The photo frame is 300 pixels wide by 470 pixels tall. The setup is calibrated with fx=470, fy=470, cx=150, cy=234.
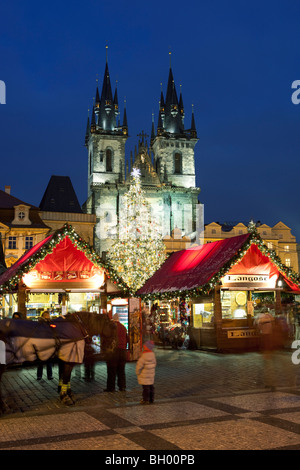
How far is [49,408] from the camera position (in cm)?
838

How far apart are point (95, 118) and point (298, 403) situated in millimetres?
67617

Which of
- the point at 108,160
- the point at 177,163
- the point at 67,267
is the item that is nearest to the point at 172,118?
the point at 177,163

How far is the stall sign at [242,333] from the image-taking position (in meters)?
17.8

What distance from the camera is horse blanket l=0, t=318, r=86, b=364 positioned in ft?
26.7

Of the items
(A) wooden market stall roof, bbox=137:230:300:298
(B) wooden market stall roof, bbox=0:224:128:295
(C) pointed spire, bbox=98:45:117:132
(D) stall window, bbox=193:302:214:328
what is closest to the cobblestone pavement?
(B) wooden market stall roof, bbox=0:224:128:295

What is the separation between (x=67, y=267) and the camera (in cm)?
1705

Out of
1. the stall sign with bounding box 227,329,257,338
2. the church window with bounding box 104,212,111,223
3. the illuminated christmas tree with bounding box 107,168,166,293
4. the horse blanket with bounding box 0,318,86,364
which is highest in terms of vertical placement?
the church window with bounding box 104,212,111,223

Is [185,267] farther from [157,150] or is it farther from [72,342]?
[157,150]

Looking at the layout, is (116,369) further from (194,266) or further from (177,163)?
(177,163)

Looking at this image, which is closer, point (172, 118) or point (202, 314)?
point (202, 314)

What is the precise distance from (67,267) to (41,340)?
8.73 meters

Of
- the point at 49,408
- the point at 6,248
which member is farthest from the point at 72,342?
the point at 6,248

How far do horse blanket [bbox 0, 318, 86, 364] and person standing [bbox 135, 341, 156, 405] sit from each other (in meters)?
1.17

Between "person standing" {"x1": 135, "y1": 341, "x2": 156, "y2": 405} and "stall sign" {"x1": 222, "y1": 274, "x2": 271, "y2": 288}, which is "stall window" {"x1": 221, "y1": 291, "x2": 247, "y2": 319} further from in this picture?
"person standing" {"x1": 135, "y1": 341, "x2": 156, "y2": 405}
